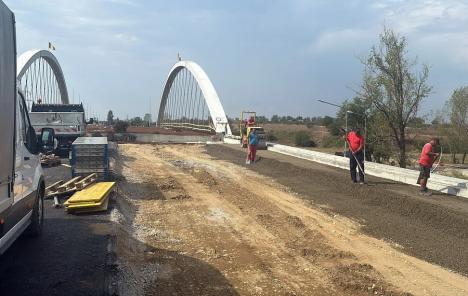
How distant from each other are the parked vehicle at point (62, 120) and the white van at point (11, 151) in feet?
59.7

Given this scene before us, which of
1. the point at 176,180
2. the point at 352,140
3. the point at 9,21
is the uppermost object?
the point at 9,21

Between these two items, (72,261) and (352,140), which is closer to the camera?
(72,261)

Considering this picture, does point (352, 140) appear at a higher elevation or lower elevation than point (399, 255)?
higher

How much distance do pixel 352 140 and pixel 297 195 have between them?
2.88 m

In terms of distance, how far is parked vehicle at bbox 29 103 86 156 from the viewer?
25.1m

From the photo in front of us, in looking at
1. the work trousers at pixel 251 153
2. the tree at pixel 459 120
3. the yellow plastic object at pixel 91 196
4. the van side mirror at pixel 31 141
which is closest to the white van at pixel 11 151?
the van side mirror at pixel 31 141

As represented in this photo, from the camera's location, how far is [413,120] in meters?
22.4

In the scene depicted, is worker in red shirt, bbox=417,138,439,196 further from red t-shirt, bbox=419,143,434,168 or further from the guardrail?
the guardrail

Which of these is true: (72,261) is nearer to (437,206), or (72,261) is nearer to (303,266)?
(303,266)

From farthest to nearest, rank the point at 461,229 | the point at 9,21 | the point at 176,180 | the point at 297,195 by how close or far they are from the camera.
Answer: the point at 176,180, the point at 297,195, the point at 461,229, the point at 9,21

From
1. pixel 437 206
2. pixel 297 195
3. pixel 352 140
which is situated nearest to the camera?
pixel 437 206

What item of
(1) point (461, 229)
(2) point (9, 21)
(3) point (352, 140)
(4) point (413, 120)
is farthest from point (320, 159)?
(2) point (9, 21)

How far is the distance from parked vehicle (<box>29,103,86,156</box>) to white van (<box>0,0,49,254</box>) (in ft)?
59.7

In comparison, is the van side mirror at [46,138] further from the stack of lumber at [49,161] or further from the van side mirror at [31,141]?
the stack of lumber at [49,161]
